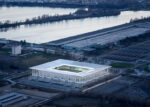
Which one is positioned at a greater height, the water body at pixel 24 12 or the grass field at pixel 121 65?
the water body at pixel 24 12

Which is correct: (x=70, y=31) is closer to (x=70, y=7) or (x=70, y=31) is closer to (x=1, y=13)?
(x=1, y=13)

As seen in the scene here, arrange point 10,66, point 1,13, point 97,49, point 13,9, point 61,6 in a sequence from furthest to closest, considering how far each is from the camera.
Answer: point 61,6
point 13,9
point 1,13
point 97,49
point 10,66

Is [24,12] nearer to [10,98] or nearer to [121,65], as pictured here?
[121,65]

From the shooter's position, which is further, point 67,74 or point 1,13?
point 1,13

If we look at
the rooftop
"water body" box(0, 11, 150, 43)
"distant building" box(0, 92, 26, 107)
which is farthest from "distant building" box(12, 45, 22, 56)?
"distant building" box(0, 92, 26, 107)

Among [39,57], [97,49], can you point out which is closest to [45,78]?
[39,57]

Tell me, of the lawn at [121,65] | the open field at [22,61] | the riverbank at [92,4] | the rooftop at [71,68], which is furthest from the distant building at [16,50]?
the riverbank at [92,4]

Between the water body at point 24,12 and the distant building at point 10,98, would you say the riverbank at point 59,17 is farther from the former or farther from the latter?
the distant building at point 10,98
